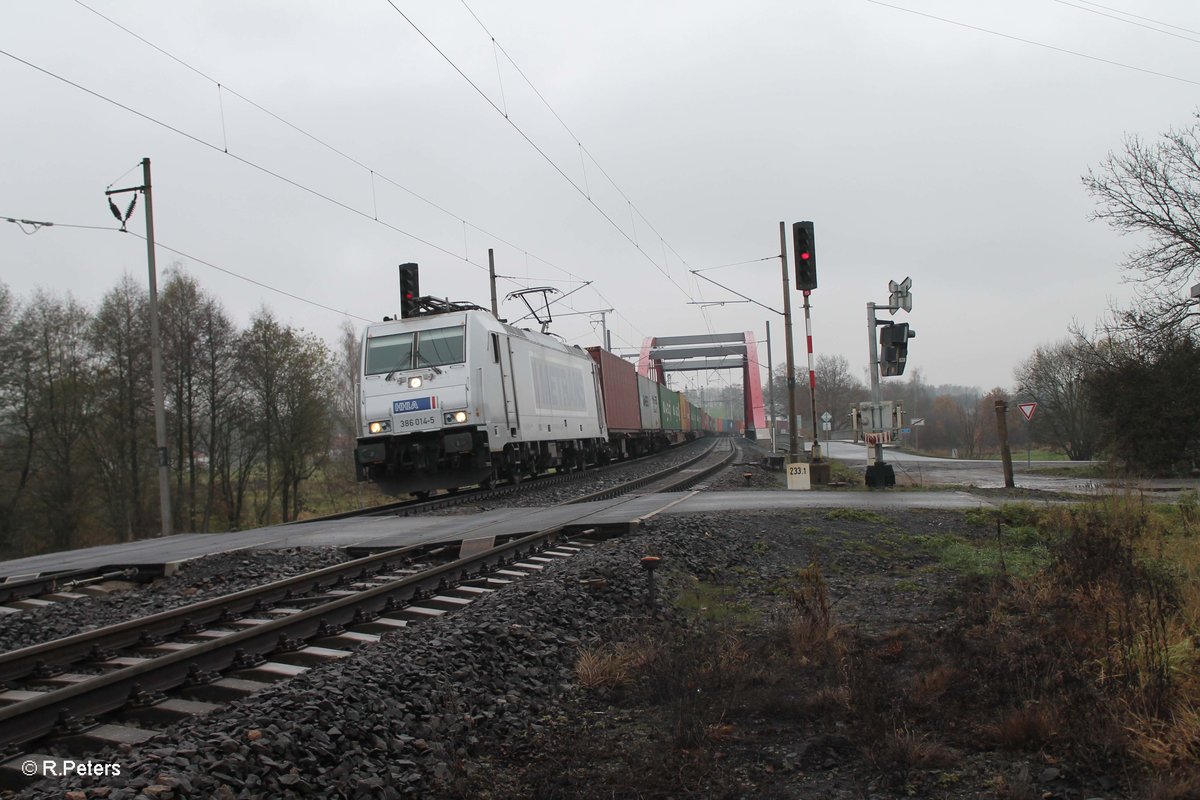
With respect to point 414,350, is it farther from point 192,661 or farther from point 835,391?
point 835,391

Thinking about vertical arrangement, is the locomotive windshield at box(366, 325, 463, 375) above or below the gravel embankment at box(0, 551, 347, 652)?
above

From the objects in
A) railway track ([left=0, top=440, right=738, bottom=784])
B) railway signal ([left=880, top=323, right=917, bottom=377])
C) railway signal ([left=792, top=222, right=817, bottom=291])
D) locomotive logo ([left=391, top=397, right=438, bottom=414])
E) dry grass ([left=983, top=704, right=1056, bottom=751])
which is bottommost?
dry grass ([left=983, top=704, right=1056, bottom=751])

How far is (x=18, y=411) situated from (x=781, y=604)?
32.4 metres

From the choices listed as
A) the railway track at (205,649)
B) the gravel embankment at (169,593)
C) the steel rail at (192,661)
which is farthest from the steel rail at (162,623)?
the gravel embankment at (169,593)

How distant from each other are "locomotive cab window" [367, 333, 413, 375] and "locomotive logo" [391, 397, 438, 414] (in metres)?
0.74

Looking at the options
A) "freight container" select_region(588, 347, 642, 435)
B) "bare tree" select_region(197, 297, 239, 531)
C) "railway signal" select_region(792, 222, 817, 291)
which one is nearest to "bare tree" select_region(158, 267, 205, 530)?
"bare tree" select_region(197, 297, 239, 531)

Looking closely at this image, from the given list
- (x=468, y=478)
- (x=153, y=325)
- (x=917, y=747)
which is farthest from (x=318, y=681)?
(x=153, y=325)

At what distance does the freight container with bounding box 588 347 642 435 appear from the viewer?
28.6 metres

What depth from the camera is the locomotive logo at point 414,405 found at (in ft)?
53.7

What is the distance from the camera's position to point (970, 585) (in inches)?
279

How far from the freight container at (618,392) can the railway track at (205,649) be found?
775 inches

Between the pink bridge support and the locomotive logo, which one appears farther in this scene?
the pink bridge support

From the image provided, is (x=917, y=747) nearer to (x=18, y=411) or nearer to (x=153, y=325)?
(x=153, y=325)

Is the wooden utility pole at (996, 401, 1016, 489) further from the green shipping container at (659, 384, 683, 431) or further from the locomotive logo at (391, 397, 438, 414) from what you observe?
the green shipping container at (659, 384, 683, 431)
